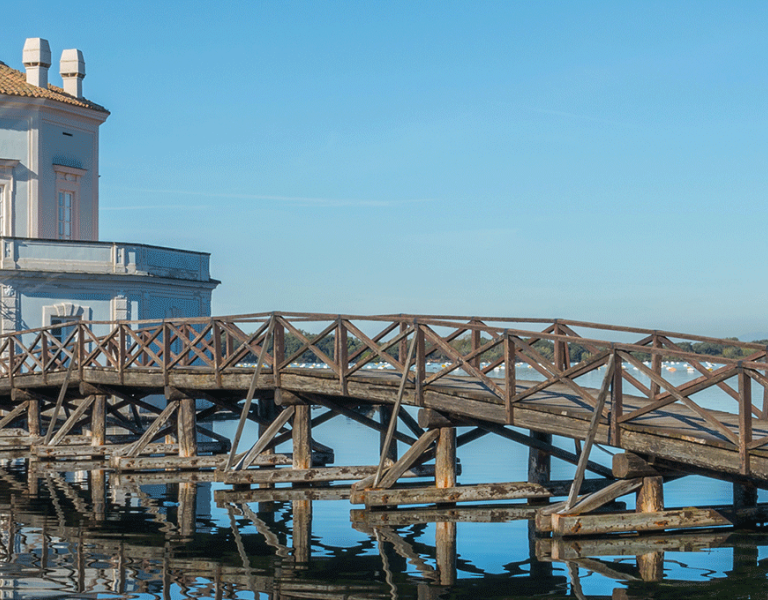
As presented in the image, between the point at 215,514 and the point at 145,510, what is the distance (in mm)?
1205

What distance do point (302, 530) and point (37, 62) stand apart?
25.7 metres

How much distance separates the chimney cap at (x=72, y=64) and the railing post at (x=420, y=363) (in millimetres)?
25462

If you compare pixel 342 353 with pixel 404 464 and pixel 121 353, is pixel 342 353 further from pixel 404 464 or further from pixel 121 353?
pixel 121 353

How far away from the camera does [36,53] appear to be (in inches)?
1367

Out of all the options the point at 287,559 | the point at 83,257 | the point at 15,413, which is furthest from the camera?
the point at 83,257

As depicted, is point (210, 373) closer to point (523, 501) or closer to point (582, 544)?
point (523, 501)

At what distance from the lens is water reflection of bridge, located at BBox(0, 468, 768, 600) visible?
33.9 ft

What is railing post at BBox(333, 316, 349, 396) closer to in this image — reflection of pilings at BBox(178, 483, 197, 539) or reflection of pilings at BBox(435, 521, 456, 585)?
reflection of pilings at BBox(178, 483, 197, 539)

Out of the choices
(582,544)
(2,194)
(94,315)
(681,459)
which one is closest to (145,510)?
(582,544)

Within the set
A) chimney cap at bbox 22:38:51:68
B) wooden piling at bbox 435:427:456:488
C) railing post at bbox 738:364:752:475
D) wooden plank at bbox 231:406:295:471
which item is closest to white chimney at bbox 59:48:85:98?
chimney cap at bbox 22:38:51:68

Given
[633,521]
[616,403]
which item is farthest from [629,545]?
[616,403]

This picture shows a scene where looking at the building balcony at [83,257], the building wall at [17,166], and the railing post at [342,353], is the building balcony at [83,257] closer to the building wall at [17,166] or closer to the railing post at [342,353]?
the building wall at [17,166]

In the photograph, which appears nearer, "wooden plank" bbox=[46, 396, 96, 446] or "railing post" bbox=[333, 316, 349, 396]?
"railing post" bbox=[333, 316, 349, 396]

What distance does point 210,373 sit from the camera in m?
19.2
